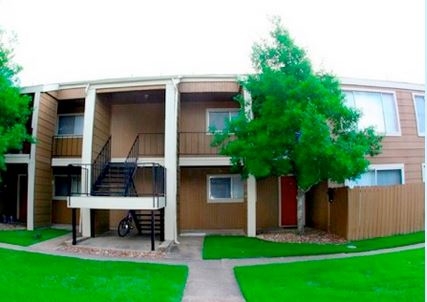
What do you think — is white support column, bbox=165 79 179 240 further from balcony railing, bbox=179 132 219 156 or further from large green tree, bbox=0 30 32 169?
large green tree, bbox=0 30 32 169

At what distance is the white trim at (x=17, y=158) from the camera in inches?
605

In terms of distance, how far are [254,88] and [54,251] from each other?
7.54 metres

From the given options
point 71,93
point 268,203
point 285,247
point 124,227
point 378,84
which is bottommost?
point 285,247

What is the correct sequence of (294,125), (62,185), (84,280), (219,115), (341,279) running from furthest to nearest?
1. (62,185)
2. (219,115)
3. (294,125)
4. (341,279)
5. (84,280)

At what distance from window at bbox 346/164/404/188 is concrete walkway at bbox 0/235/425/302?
4072 mm

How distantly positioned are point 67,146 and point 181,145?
15.5ft

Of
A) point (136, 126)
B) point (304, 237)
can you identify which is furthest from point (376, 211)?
point (136, 126)

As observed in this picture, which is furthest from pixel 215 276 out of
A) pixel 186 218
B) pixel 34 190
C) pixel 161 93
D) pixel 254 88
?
pixel 34 190

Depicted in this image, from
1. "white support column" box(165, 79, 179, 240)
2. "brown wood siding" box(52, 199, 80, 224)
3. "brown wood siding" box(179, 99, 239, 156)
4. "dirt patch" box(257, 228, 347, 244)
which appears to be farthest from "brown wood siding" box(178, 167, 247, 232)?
→ "brown wood siding" box(52, 199, 80, 224)

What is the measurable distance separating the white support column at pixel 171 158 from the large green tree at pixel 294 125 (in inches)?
63.5

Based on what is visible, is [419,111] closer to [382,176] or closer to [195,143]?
[382,176]

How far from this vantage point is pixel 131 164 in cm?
1430

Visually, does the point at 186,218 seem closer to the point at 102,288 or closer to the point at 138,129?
the point at 138,129

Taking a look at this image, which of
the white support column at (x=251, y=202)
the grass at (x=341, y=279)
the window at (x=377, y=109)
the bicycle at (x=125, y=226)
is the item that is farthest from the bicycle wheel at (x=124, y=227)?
the window at (x=377, y=109)
